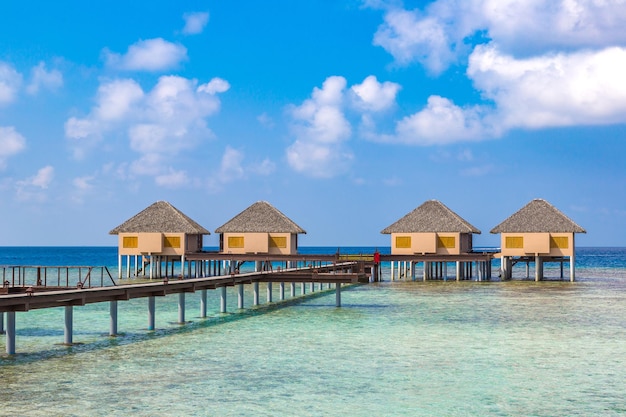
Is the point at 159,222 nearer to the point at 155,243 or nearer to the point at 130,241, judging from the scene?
the point at 155,243

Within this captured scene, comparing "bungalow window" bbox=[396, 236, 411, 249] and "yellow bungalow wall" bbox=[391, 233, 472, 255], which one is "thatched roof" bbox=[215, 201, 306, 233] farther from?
"yellow bungalow wall" bbox=[391, 233, 472, 255]

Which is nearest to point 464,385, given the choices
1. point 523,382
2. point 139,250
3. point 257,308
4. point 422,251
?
point 523,382

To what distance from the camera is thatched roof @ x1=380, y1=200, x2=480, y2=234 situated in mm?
54875

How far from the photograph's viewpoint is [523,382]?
16109mm

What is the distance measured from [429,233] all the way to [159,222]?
725 inches

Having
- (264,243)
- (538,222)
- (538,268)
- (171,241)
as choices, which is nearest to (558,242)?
(538,222)

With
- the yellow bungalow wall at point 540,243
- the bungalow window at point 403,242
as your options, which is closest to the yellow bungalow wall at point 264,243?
the bungalow window at point 403,242

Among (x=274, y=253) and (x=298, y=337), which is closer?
(x=298, y=337)

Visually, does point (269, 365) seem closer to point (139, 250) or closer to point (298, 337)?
point (298, 337)

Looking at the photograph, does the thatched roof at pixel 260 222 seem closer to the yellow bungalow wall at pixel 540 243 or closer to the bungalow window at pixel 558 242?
the yellow bungalow wall at pixel 540 243

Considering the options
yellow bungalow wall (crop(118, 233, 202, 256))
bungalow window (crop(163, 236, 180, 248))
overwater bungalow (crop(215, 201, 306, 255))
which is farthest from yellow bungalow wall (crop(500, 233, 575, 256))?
bungalow window (crop(163, 236, 180, 248))

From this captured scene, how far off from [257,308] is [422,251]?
978 inches

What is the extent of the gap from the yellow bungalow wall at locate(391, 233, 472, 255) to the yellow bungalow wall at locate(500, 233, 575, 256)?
296cm

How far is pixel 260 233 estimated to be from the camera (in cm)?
5556
